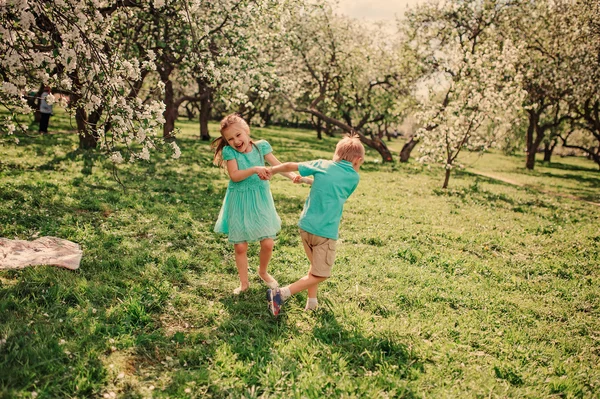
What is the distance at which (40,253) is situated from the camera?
5.67 m

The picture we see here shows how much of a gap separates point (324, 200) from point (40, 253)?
4.09m

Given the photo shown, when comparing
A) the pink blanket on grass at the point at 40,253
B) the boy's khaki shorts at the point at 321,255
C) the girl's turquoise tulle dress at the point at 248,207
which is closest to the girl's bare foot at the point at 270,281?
the girl's turquoise tulle dress at the point at 248,207

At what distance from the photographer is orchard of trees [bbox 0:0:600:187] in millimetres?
5406

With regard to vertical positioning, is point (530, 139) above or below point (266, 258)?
above

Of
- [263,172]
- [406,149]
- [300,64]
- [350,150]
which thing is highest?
[300,64]

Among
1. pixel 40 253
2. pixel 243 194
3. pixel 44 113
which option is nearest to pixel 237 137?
pixel 243 194

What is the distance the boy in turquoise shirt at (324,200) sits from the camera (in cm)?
466

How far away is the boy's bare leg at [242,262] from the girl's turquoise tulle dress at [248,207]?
0.47 feet

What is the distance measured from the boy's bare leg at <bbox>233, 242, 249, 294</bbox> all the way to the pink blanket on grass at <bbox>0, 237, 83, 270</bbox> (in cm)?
219

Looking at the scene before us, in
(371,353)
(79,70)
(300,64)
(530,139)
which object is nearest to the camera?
(371,353)

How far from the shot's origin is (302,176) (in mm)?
4816

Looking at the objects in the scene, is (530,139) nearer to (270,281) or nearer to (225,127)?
(270,281)

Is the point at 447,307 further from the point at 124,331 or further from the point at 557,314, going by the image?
the point at 124,331

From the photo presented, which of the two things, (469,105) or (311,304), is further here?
(469,105)
